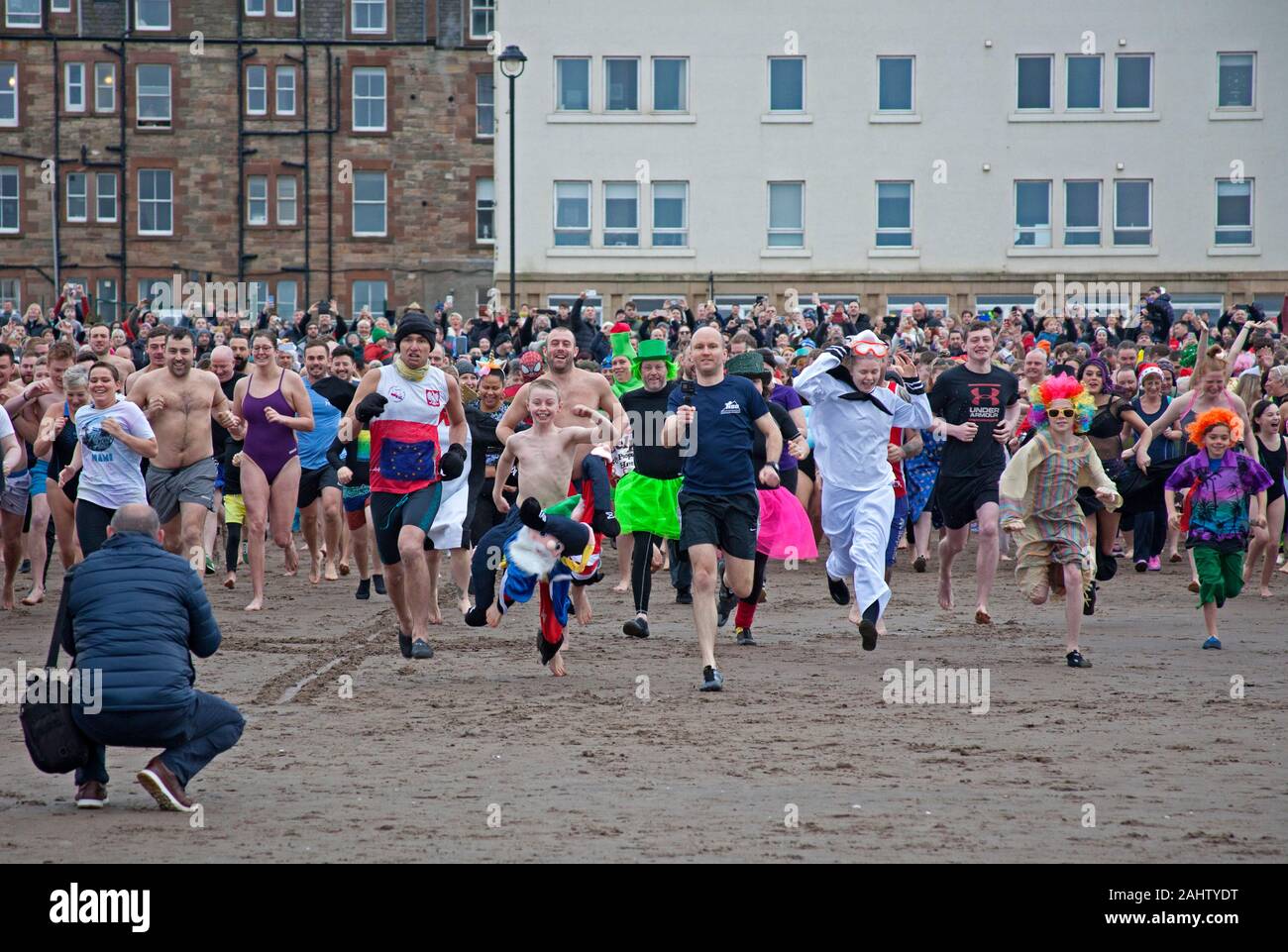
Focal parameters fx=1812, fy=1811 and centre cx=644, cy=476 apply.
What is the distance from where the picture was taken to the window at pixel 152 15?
53750 millimetres

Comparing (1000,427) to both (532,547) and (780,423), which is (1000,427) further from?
(532,547)

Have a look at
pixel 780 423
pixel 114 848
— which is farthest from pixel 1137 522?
pixel 114 848

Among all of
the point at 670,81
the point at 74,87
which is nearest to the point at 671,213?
the point at 670,81

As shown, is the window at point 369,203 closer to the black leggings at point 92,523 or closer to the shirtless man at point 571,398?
the black leggings at point 92,523

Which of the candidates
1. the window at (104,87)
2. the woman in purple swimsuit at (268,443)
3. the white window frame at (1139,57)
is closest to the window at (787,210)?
the white window frame at (1139,57)

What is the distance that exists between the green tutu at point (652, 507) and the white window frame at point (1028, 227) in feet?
111

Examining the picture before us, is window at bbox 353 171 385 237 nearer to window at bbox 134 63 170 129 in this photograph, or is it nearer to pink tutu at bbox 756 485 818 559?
window at bbox 134 63 170 129

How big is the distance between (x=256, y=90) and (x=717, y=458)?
45693 millimetres

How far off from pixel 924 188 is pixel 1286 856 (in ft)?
130

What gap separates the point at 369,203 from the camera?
176 feet

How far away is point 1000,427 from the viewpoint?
13453mm

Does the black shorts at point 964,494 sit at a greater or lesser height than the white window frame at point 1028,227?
lesser

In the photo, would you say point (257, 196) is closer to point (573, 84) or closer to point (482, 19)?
point (482, 19)

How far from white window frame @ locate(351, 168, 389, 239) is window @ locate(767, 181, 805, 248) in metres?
13.7
